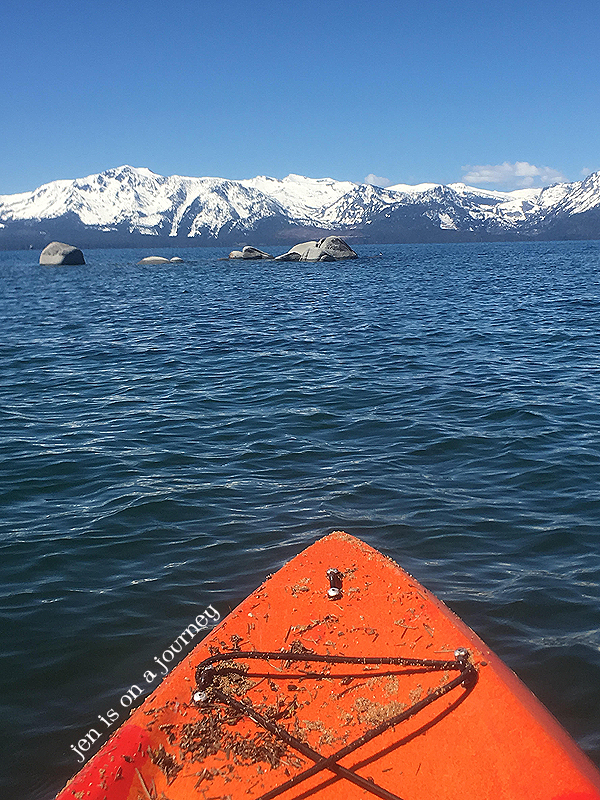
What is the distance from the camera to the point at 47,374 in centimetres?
1519

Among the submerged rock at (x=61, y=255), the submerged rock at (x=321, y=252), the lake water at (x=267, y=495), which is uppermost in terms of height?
the submerged rock at (x=321, y=252)

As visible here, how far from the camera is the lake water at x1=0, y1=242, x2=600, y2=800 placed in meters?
5.10

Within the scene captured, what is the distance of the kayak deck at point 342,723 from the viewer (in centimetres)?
311

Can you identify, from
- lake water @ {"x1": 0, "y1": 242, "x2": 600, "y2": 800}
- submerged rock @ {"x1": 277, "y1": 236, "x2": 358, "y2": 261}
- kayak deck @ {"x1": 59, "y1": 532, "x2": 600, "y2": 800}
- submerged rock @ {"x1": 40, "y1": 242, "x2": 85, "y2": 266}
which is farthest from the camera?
submerged rock @ {"x1": 40, "y1": 242, "x2": 85, "y2": 266}

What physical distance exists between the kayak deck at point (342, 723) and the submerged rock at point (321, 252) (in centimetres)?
6827

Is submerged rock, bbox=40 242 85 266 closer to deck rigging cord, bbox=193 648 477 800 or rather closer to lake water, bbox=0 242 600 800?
lake water, bbox=0 242 600 800

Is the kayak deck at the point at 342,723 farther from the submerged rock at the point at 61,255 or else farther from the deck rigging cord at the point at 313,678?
the submerged rock at the point at 61,255

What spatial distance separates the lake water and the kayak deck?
118 centimetres

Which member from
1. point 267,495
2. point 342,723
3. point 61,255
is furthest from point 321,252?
point 342,723

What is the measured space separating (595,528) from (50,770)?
6034mm

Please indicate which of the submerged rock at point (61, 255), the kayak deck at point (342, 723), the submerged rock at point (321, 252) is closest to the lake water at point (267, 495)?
the kayak deck at point (342, 723)

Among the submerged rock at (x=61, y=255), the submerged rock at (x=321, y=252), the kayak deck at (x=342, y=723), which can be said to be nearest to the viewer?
the kayak deck at (x=342, y=723)

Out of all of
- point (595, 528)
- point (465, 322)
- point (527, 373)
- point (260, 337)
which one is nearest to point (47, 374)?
point (260, 337)

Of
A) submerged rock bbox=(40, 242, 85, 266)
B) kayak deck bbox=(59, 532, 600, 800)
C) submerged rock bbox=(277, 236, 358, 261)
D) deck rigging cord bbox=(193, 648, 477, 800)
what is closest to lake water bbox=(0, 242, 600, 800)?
kayak deck bbox=(59, 532, 600, 800)
